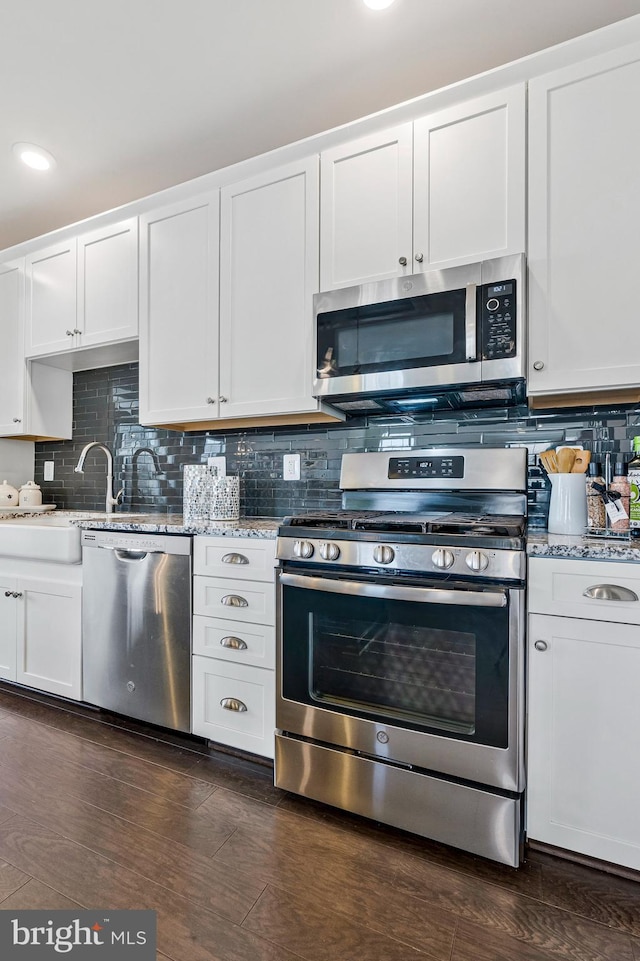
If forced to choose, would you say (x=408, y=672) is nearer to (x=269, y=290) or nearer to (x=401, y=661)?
(x=401, y=661)

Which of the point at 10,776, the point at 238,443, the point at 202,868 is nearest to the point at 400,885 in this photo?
the point at 202,868

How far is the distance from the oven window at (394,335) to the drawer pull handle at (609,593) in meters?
0.84

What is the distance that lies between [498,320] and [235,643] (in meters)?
1.48

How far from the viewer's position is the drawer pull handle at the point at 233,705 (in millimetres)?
1891

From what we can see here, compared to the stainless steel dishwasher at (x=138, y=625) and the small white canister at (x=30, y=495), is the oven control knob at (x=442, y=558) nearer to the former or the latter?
the stainless steel dishwasher at (x=138, y=625)

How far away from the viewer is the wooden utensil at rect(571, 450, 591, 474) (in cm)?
172

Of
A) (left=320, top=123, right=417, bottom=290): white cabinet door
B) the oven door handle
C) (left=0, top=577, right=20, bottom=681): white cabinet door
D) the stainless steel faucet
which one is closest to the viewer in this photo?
the oven door handle

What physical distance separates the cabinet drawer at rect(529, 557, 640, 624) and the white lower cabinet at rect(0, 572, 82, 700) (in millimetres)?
1966

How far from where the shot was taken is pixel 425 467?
2.06 metres

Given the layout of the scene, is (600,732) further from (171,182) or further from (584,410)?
(171,182)

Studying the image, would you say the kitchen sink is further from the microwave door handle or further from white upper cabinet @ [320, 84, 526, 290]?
the microwave door handle

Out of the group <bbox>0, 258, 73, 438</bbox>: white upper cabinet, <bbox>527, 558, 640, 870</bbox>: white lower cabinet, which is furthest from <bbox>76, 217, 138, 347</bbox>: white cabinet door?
<bbox>527, 558, 640, 870</bbox>: white lower cabinet

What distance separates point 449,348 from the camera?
177cm

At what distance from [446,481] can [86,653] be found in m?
1.78
